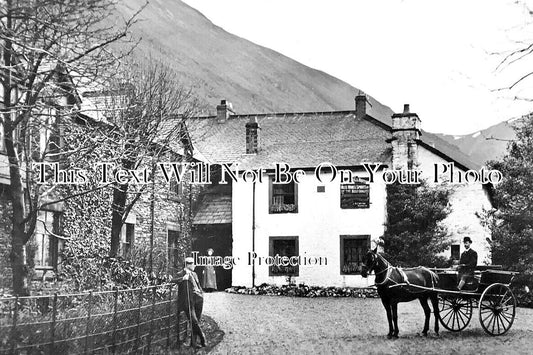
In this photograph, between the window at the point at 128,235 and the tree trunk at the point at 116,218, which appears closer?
the tree trunk at the point at 116,218

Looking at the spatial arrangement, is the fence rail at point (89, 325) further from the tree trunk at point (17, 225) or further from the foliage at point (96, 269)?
the foliage at point (96, 269)

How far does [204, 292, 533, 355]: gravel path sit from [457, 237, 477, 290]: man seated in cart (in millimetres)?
1037

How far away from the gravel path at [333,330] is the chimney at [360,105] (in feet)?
36.5

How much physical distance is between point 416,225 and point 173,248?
7.76 metres

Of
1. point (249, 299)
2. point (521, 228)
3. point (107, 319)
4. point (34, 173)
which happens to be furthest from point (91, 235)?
point (521, 228)

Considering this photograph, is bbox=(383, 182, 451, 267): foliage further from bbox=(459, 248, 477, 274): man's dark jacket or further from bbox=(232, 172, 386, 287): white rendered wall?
bbox=(459, 248, 477, 274): man's dark jacket

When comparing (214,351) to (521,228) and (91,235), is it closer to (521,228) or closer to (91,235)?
(91,235)

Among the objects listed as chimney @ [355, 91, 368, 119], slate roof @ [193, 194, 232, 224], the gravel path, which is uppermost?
chimney @ [355, 91, 368, 119]

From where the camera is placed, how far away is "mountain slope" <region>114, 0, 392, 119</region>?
12.1 m

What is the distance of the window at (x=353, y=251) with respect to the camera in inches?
813

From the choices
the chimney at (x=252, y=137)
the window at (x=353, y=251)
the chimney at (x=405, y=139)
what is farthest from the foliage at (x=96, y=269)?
the chimney at (x=405, y=139)

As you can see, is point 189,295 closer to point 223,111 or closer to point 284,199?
point 284,199

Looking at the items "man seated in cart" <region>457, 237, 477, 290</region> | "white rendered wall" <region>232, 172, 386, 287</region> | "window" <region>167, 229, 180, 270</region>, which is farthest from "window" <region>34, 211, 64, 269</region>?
"man seated in cart" <region>457, 237, 477, 290</region>

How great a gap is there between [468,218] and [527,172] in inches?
165
